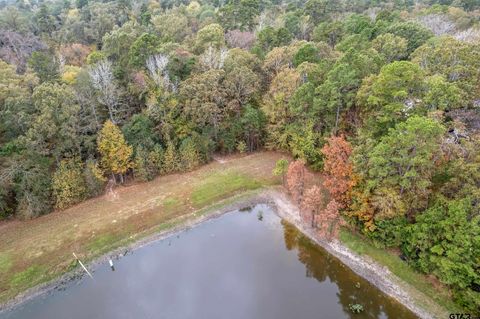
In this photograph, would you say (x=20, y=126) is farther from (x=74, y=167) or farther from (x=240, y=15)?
(x=240, y=15)

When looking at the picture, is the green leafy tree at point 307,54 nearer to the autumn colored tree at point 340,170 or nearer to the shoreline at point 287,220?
the autumn colored tree at point 340,170

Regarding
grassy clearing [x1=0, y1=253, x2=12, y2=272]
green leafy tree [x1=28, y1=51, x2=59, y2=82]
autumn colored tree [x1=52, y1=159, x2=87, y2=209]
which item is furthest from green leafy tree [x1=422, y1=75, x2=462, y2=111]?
green leafy tree [x1=28, y1=51, x2=59, y2=82]

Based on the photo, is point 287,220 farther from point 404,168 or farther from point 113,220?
point 113,220

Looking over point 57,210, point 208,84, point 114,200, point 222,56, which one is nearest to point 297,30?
point 222,56

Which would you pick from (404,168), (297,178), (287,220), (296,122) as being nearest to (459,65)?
(404,168)

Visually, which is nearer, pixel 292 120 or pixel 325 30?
pixel 292 120

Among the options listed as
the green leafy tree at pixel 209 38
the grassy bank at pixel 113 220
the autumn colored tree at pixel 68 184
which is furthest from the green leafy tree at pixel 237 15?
the autumn colored tree at pixel 68 184

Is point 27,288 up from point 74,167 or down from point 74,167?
down
